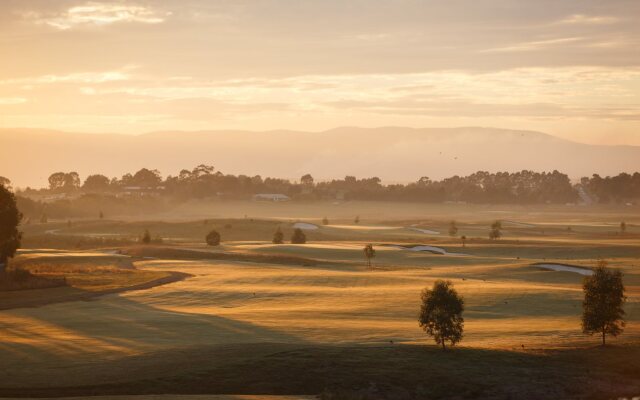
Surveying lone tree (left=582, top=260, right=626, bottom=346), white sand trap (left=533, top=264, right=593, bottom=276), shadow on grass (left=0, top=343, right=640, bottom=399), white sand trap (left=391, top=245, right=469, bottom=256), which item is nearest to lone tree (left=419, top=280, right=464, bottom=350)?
shadow on grass (left=0, top=343, right=640, bottom=399)

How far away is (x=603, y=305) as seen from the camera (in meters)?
51.6

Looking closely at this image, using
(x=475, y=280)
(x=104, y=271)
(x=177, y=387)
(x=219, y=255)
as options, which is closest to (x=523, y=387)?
(x=177, y=387)

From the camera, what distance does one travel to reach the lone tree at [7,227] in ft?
309

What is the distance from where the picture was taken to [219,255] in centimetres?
11525

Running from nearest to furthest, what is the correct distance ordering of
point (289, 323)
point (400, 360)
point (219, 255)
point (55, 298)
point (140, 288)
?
Answer: point (400, 360)
point (289, 323)
point (55, 298)
point (140, 288)
point (219, 255)

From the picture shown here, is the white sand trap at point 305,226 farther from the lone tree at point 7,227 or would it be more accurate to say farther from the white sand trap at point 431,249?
the lone tree at point 7,227

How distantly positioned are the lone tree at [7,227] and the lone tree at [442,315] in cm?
6080

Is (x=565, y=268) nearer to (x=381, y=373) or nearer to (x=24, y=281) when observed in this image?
(x=381, y=373)

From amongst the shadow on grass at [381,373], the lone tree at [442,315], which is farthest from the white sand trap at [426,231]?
the shadow on grass at [381,373]

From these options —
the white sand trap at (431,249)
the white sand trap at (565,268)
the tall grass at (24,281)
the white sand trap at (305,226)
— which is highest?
the white sand trap at (305,226)

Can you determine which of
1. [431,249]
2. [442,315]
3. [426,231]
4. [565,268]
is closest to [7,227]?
[442,315]

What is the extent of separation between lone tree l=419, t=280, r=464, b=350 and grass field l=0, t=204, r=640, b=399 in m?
1.30

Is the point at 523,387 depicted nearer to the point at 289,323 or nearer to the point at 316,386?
the point at 316,386

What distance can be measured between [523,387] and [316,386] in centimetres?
1145
